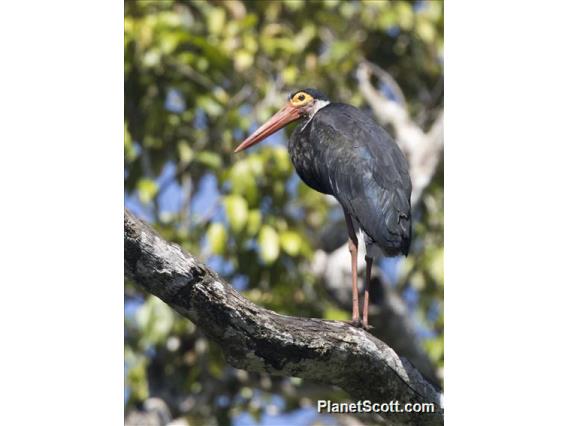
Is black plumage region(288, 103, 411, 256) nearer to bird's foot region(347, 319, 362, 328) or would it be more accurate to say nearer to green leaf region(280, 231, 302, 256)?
bird's foot region(347, 319, 362, 328)

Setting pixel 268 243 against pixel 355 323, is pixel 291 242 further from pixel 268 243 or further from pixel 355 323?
pixel 355 323

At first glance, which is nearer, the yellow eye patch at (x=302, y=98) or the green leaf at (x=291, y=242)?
the yellow eye patch at (x=302, y=98)

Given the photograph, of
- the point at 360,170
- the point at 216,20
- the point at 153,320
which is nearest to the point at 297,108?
the point at 360,170

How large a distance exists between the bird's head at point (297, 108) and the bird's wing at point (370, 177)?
39 cm

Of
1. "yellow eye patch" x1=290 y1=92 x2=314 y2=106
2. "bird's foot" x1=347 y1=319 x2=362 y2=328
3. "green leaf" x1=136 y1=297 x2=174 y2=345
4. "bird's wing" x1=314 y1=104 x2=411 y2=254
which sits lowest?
"bird's foot" x1=347 y1=319 x2=362 y2=328

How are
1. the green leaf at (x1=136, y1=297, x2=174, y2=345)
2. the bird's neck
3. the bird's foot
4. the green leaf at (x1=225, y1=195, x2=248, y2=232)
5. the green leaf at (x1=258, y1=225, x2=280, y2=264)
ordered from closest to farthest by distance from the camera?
the bird's foot < the bird's neck < the green leaf at (x1=136, y1=297, x2=174, y2=345) < the green leaf at (x1=225, y1=195, x2=248, y2=232) < the green leaf at (x1=258, y1=225, x2=280, y2=264)

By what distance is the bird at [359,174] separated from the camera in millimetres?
4594

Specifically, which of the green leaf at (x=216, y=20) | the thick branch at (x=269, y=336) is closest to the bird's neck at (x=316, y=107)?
the green leaf at (x=216, y=20)

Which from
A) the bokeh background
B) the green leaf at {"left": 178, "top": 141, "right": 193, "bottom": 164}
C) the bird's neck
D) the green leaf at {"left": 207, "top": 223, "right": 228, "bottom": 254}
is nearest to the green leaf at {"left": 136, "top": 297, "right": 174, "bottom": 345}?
the bokeh background

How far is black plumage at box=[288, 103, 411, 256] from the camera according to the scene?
459 centimetres

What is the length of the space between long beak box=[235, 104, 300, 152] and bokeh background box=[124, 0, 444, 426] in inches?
11.4

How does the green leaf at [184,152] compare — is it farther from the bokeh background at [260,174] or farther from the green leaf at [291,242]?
the green leaf at [291,242]
